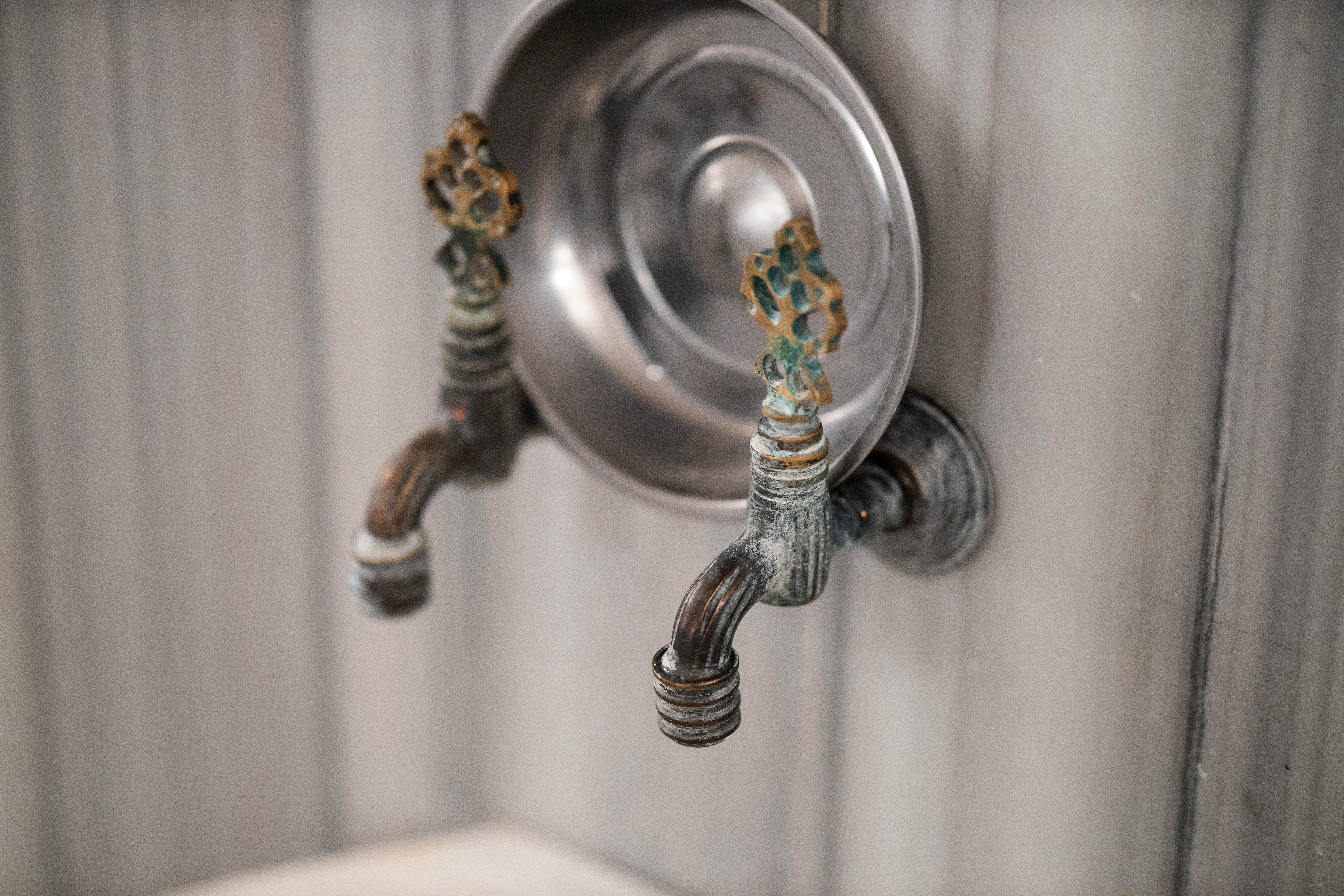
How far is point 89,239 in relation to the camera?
3.07 ft

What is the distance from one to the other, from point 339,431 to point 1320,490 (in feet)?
2.33

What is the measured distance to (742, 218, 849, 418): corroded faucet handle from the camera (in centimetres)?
53

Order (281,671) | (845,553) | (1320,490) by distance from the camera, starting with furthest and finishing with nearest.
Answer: (281,671) < (845,553) < (1320,490)

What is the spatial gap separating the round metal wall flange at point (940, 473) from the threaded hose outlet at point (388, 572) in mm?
272

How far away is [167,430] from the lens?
98 cm

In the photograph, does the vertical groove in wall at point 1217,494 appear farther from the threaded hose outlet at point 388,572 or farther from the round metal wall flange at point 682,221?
the threaded hose outlet at point 388,572

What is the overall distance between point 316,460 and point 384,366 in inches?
4.1

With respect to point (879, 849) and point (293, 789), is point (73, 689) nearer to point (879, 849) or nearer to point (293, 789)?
point (293, 789)

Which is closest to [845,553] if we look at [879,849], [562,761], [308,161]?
[879,849]

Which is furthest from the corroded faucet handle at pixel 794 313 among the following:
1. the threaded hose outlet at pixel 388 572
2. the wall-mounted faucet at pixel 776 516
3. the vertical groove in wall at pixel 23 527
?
the vertical groove in wall at pixel 23 527

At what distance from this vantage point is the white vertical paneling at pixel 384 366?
2.85ft

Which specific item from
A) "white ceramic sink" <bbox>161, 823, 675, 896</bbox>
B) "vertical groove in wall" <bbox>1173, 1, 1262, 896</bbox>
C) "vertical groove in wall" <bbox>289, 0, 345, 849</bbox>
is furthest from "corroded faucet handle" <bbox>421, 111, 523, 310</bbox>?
"white ceramic sink" <bbox>161, 823, 675, 896</bbox>

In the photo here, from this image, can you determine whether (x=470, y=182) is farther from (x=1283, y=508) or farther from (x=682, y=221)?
(x=1283, y=508)

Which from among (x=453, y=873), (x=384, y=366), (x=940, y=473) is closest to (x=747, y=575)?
(x=940, y=473)
